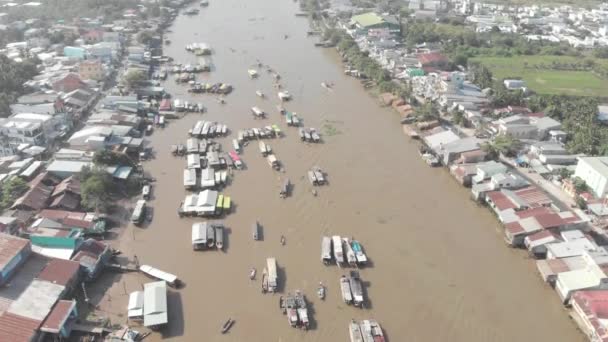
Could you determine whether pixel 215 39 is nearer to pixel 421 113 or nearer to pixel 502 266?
pixel 421 113

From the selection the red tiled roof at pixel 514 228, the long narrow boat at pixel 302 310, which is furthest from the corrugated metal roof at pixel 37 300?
the red tiled roof at pixel 514 228

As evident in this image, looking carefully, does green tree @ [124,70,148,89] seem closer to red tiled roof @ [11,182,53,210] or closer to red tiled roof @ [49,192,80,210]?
red tiled roof @ [11,182,53,210]

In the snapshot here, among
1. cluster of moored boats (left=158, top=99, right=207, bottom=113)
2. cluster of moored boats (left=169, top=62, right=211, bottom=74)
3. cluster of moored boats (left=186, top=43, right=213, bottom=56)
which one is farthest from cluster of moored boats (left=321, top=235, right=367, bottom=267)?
cluster of moored boats (left=186, top=43, right=213, bottom=56)

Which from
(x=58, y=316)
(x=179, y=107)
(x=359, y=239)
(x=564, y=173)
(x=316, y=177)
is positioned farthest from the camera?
(x=179, y=107)

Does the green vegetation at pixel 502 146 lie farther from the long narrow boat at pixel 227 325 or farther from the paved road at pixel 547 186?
the long narrow boat at pixel 227 325

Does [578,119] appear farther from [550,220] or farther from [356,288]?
[356,288]

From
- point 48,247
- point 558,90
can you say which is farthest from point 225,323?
point 558,90

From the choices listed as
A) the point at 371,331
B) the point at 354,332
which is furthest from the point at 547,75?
the point at 354,332
